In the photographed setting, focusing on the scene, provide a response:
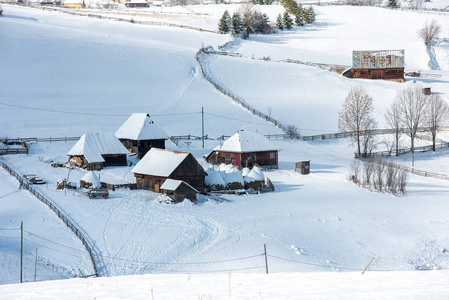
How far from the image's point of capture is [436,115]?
60406mm

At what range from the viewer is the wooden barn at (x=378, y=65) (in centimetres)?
8118

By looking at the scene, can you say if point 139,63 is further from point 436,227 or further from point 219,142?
point 436,227

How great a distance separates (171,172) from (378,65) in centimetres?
5296

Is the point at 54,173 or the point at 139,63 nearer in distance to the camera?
the point at 54,173

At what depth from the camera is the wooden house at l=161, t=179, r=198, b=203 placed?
3694 centimetres

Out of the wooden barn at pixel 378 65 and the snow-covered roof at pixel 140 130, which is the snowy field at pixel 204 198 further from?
the snow-covered roof at pixel 140 130

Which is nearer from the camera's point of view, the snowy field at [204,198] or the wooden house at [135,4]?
the snowy field at [204,198]

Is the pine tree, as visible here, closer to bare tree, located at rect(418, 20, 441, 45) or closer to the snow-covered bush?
bare tree, located at rect(418, 20, 441, 45)

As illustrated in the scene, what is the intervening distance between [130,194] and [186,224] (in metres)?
7.83

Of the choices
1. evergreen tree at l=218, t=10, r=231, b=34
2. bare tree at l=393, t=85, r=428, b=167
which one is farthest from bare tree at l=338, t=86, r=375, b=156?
evergreen tree at l=218, t=10, r=231, b=34

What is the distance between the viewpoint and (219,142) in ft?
191

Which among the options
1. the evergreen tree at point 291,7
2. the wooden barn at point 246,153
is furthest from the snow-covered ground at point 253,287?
the evergreen tree at point 291,7

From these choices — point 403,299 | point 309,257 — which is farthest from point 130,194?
point 403,299

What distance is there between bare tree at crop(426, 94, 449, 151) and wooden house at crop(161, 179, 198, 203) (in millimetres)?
32267
